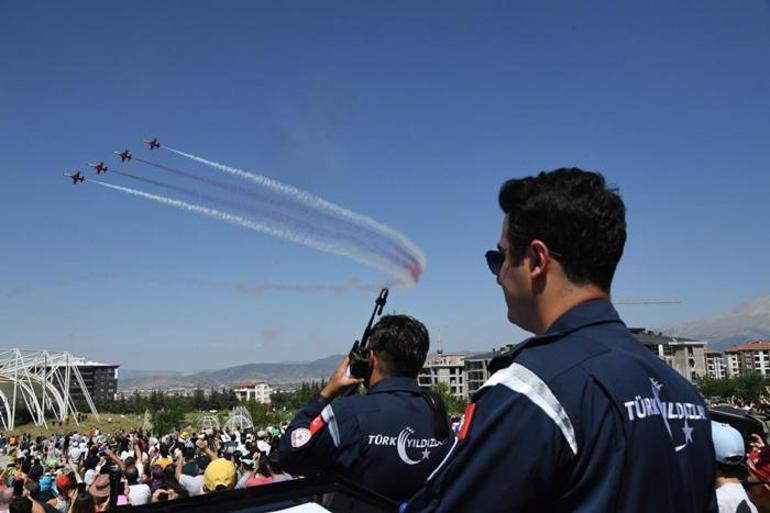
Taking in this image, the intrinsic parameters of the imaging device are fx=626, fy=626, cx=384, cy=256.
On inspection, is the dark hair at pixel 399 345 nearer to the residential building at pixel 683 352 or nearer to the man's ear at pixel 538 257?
the man's ear at pixel 538 257

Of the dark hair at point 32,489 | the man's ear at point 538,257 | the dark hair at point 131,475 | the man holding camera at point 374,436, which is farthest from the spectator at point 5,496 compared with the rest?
the man's ear at point 538,257

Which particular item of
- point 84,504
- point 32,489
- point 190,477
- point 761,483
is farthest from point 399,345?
point 32,489

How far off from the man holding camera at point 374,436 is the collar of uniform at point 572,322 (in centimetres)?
198

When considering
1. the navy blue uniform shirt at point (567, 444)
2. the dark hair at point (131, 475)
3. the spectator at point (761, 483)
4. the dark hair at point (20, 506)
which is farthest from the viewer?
the dark hair at point (131, 475)

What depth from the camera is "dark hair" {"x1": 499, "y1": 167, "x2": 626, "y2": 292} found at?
1967 millimetres

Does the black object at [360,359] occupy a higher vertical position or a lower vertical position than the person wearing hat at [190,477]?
higher

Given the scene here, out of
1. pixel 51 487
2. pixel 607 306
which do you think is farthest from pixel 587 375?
pixel 51 487

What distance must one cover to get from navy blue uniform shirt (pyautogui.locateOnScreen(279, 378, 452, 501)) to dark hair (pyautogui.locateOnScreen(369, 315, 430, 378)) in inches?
13.9

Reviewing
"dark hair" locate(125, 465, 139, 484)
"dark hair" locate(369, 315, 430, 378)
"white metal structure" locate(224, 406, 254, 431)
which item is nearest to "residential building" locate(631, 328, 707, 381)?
"white metal structure" locate(224, 406, 254, 431)

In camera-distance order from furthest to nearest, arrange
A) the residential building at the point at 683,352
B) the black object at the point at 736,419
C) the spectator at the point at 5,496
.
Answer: the residential building at the point at 683,352 → the spectator at the point at 5,496 → the black object at the point at 736,419

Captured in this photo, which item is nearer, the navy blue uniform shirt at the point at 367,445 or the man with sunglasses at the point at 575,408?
the man with sunglasses at the point at 575,408

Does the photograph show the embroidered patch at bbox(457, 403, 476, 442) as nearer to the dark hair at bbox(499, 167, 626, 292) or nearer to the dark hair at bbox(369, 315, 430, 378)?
the dark hair at bbox(499, 167, 626, 292)

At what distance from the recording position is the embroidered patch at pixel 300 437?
3.66 m

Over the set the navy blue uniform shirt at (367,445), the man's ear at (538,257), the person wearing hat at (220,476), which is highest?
the man's ear at (538,257)
